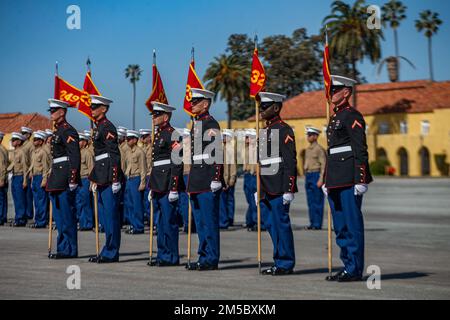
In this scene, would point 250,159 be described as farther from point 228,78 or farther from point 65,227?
point 228,78

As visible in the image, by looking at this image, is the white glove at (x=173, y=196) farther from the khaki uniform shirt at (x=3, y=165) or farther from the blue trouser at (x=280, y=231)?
the khaki uniform shirt at (x=3, y=165)

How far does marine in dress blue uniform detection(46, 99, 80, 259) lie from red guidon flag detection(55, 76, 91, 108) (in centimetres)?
279

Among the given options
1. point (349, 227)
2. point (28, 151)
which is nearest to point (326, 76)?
point (349, 227)

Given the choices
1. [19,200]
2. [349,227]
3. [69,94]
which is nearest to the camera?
[349,227]

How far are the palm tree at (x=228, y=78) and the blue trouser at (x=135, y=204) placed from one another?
56.1 m

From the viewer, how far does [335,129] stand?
10.0 metres

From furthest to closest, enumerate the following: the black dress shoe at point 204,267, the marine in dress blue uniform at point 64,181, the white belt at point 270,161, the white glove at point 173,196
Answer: the marine in dress blue uniform at point 64,181 < the white glove at point 173,196 < the black dress shoe at point 204,267 < the white belt at point 270,161

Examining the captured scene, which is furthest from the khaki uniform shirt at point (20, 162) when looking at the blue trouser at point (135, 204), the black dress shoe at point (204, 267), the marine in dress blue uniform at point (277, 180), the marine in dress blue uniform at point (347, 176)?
the marine in dress blue uniform at point (347, 176)

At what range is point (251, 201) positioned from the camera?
18484mm

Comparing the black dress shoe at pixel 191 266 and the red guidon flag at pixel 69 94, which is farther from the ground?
the red guidon flag at pixel 69 94

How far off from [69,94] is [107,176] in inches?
169

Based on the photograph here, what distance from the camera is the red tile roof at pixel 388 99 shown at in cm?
7662

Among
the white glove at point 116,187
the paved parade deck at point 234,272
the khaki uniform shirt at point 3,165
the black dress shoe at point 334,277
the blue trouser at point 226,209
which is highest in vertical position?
the khaki uniform shirt at point 3,165

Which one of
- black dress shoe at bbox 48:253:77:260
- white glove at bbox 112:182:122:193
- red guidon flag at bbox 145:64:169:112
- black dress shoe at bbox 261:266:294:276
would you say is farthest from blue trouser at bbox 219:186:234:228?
black dress shoe at bbox 261:266:294:276
